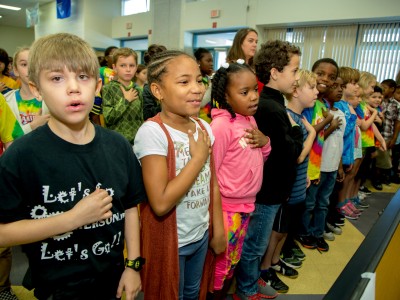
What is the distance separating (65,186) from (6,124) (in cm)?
94

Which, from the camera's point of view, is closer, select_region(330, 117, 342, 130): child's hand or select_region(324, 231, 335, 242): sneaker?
select_region(330, 117, 342, 130): child's hand

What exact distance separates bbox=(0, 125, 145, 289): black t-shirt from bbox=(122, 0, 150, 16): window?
33.9ft

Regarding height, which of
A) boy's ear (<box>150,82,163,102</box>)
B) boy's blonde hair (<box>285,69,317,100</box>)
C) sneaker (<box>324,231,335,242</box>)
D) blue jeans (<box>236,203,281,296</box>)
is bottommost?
sneaker (<box>324,231,335,242</box>)

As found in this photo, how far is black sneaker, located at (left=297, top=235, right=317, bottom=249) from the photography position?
9.14 feet

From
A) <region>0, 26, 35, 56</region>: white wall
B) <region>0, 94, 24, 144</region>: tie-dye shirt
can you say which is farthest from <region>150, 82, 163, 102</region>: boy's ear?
<region>0, 26, 35, 56</region>: white wall

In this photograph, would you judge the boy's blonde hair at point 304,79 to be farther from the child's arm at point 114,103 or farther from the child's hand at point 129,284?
the child's hand at point 129,284

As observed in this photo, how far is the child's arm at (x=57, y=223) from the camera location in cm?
85

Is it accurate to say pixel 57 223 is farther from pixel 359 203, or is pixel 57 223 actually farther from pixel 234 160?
pixel 359 203

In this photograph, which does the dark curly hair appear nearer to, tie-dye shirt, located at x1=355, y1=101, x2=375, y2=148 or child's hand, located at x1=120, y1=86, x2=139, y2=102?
child's hand, located at x1=120, y1=86, x2=139, y2=102

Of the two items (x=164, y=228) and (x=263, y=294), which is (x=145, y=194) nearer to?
(x=164, y=228)

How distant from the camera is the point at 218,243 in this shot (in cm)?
145

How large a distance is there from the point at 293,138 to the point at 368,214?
269 cm

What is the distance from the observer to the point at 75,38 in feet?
3.21

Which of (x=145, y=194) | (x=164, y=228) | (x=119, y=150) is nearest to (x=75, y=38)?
(x=119, y=150)
